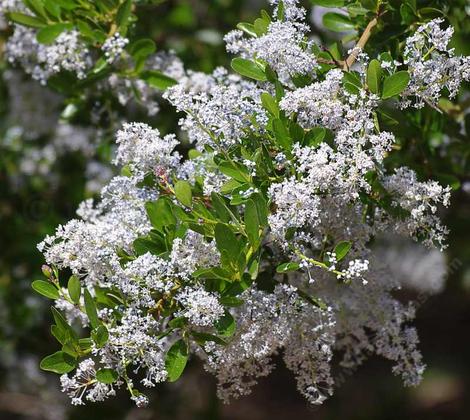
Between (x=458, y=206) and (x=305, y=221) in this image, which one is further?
(x=458, y=206)

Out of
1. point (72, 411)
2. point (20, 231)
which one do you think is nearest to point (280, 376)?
point (72, 411)

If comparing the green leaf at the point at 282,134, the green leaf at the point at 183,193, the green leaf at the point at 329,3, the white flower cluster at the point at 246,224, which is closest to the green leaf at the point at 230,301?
the white flower cluster at the point at 246,224

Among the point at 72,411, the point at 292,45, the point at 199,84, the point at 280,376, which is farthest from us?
the point at 280,376

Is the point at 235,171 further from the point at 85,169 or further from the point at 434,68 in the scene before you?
the point at 85,169

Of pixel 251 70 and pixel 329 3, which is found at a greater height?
pixel 329 3

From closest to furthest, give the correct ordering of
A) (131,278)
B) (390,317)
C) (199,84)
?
(131,278) < (390,317) < (199,84)

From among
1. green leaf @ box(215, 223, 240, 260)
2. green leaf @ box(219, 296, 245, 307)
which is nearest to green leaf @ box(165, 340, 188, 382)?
green leaf @ box(219, 296, 245, 307)

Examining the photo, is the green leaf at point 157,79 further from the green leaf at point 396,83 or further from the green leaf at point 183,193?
the green leaf at point 396,83

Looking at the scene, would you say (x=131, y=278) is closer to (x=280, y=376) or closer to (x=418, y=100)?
(x=418, y=100)

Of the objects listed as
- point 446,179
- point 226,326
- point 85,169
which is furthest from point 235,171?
point 85,169
